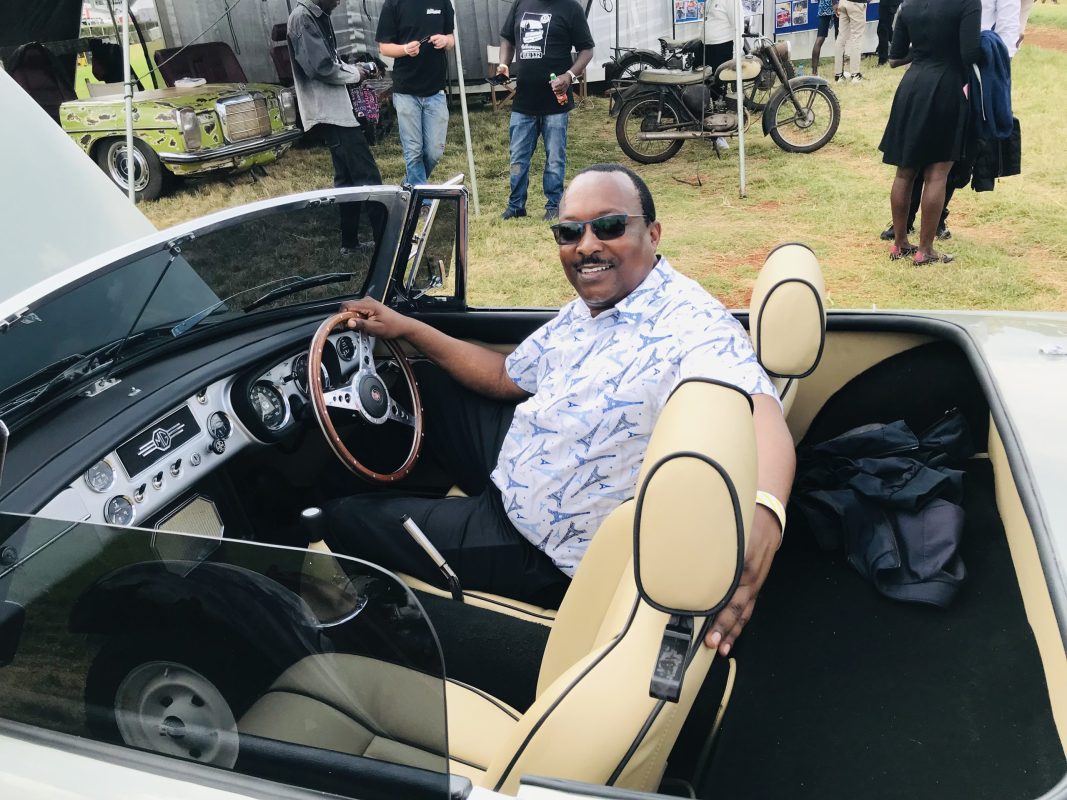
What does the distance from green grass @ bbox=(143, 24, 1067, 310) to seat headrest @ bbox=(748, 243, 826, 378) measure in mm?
3206

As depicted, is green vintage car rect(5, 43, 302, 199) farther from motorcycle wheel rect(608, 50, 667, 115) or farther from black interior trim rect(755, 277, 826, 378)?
black interior trim rect(755, 277, 826, 378)

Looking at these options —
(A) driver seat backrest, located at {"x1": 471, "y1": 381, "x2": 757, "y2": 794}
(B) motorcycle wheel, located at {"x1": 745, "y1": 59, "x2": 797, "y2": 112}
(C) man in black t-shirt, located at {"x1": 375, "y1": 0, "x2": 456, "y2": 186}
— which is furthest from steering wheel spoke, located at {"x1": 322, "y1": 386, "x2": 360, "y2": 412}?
(B) motorcycle wheel, located at {"x1": 745, "y1": 59, "x2": 797, "y2": 112}

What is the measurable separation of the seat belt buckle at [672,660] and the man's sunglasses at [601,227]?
1.21 meters

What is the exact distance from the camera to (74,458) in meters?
1.97

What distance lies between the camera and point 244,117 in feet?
25.7

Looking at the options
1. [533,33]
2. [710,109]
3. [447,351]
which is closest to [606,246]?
[447,351]

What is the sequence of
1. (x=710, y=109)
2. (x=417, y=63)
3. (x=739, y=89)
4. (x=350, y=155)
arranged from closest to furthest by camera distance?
1. (x=350, y=155)
2. (x=417, y=63)
3. (x=739, y=89)
4. (x=710, y=109)

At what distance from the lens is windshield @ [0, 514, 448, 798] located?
123cm

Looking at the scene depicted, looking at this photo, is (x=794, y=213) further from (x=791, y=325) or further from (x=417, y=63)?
(x=791, y=325)

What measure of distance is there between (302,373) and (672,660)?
68.9 inches

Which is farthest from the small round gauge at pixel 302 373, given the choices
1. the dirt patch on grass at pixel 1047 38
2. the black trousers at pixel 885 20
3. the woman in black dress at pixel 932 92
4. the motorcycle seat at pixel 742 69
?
the dirt patch on grass at pixel 1047 38

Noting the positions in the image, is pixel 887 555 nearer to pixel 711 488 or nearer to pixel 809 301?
pixel 809 301

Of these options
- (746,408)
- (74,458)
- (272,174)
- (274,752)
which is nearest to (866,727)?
(746,408)

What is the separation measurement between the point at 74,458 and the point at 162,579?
0.76m
